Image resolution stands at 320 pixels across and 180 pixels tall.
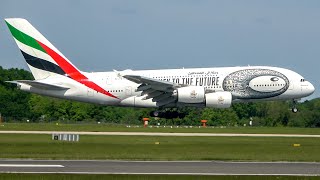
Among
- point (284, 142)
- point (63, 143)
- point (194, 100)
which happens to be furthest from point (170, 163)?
point (194, 100)

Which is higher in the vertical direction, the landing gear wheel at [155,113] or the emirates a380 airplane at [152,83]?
the emirates a380 airplane at [152,83]

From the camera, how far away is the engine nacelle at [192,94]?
70.2 metres

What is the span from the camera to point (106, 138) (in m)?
51.8

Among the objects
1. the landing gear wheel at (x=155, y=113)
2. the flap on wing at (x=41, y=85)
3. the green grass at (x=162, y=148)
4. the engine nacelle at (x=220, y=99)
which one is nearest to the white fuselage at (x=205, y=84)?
the flap on wing at (x=41, y=85)

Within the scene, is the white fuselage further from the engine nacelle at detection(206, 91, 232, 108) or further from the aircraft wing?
the engine nacelle at detection(206, 91, 232, 108)

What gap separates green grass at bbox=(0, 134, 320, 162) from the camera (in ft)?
127

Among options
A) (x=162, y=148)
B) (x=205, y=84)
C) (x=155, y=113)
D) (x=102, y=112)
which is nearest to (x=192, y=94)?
(x=205, y=84)

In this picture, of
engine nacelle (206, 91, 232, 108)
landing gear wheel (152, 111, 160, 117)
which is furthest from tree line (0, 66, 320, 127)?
engine nacelle (206, 91, 232, 108)

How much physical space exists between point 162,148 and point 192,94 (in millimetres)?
26328

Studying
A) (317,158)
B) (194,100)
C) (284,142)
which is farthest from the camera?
(194,100)

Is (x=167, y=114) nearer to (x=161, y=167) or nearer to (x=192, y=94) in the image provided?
(x=192, y=94)
